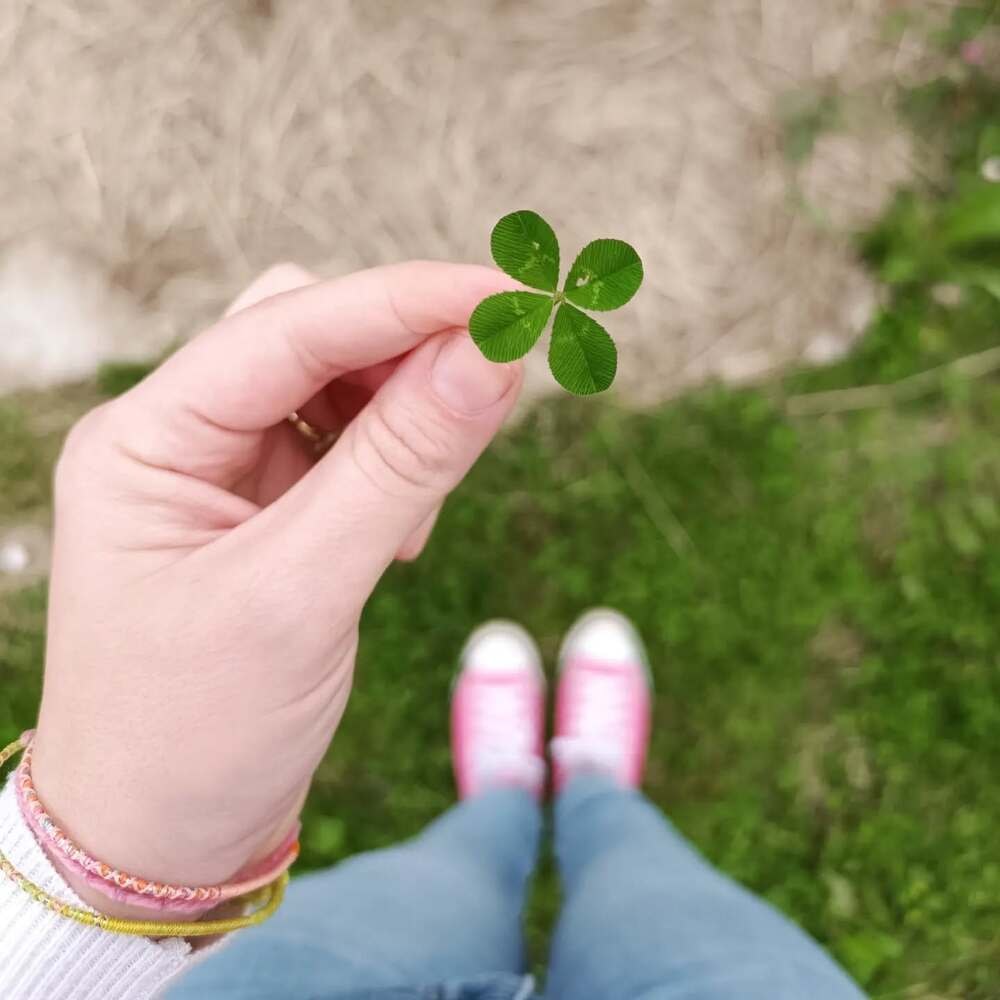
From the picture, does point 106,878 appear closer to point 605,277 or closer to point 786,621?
point 605,277

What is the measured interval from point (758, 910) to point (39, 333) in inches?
93.7

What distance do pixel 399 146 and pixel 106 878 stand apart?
2009 mm

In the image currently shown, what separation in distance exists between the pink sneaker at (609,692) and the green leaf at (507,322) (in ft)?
5.73

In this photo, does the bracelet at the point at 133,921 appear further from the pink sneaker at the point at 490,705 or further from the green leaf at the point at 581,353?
the pink sneaker at the point at 490,705

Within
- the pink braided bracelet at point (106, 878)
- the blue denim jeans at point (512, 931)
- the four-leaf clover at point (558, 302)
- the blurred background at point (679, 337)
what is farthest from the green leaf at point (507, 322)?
the blurred background at point (679, 337)

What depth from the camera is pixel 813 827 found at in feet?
9.29

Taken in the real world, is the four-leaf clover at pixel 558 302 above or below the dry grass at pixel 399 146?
above

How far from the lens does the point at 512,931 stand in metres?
2.41

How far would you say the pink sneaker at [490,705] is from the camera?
9.23 ft

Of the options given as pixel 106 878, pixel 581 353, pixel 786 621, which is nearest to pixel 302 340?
pixel 581 353

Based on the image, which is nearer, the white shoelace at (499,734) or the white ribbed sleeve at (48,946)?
the white ribbed sleeve at (48,946)

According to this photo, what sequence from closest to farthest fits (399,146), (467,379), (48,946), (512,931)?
(467,379), (48,946), (512,931), (399,146)

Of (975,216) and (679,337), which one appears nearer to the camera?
(975,216)

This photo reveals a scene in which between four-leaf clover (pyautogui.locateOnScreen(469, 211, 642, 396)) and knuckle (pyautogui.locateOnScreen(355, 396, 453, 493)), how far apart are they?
0.20 m
